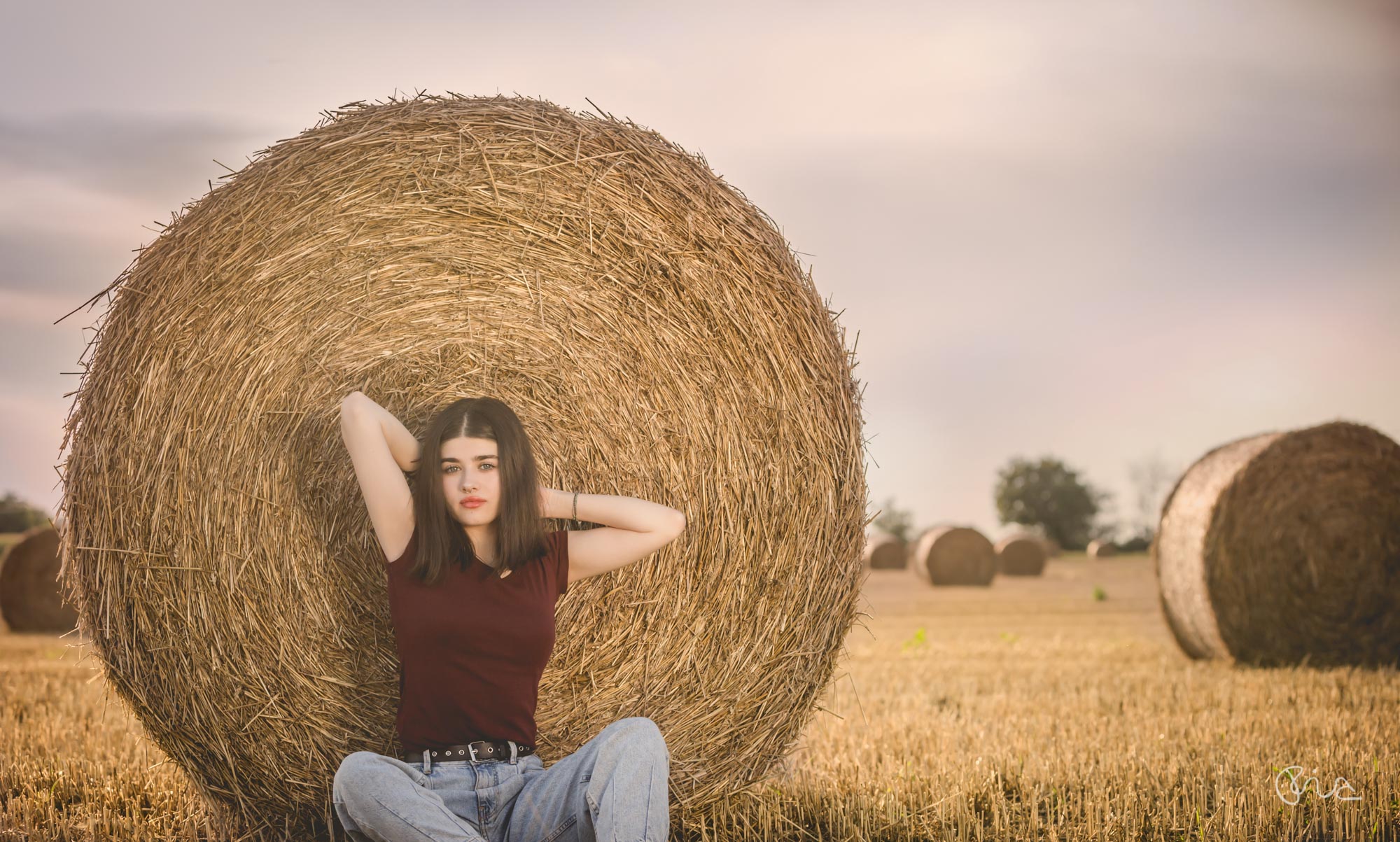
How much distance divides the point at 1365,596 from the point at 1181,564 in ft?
4.00

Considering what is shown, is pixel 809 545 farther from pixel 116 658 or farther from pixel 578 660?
pixel 116 658

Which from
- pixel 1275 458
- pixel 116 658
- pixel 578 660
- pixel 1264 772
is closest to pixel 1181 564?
pixel 1275 458

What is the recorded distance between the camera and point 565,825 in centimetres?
274

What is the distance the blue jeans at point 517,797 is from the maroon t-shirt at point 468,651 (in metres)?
0.12

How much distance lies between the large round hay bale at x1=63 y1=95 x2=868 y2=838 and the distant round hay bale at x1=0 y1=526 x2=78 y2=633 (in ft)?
27.7

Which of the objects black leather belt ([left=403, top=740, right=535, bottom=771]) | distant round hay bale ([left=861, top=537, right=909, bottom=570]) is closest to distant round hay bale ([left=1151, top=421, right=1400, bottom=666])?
black leather belt ([left=403, top=740, right=535, bottom=771])

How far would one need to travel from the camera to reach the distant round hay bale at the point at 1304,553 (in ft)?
24.0

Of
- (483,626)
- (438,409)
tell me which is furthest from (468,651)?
(438,409)

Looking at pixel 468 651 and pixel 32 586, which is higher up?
pixel 468 651

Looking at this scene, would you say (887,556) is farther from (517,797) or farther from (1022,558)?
(517,797)

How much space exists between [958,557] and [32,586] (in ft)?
45.0

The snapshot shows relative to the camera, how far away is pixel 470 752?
9.43 ft

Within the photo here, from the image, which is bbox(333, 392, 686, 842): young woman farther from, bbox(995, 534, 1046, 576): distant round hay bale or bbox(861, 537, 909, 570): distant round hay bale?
bbox(861, 537, 909, 570): distant round hay bale

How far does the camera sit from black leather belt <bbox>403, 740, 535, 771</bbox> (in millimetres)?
2877
